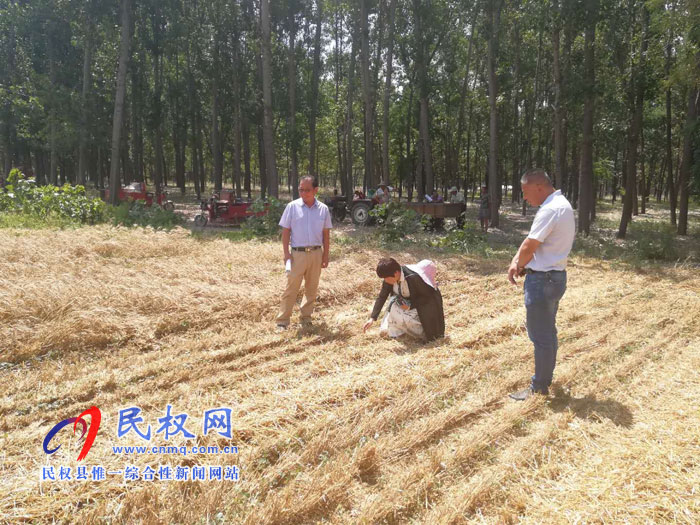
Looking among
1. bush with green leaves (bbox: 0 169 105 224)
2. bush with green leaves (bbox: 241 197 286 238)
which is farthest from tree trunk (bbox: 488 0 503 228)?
bush with green leaves (bbox: 0 169 105 224)

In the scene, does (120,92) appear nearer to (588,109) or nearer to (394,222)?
(394,222)

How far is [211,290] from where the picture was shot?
630 centimetres

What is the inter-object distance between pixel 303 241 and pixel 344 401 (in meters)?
2.37

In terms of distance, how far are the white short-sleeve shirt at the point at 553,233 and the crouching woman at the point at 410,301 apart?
1.58 meters

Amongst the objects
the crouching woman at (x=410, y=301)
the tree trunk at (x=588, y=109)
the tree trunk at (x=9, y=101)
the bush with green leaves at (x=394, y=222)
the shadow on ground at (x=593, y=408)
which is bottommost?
the shadow on ground at (x=593, y=408)

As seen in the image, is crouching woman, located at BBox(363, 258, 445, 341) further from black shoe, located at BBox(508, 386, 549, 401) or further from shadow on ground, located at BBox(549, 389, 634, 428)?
shadow on ground, located at BBox(549, 389, 634, 428)

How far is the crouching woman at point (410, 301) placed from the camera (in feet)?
16.0

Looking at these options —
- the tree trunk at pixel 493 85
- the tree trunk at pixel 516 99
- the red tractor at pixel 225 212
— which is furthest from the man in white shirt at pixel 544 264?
the tree trunk at pixel 516 99

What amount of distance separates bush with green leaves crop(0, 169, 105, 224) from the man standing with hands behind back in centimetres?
847

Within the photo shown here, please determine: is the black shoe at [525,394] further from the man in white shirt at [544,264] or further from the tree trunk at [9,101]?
the tree trunk at [9,101]

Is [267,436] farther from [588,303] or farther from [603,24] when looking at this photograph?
[603,24]

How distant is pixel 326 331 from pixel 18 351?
318cm

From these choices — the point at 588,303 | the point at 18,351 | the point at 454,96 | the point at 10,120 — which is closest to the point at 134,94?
the point at 10,120

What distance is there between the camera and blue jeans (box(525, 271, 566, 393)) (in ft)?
11.3
